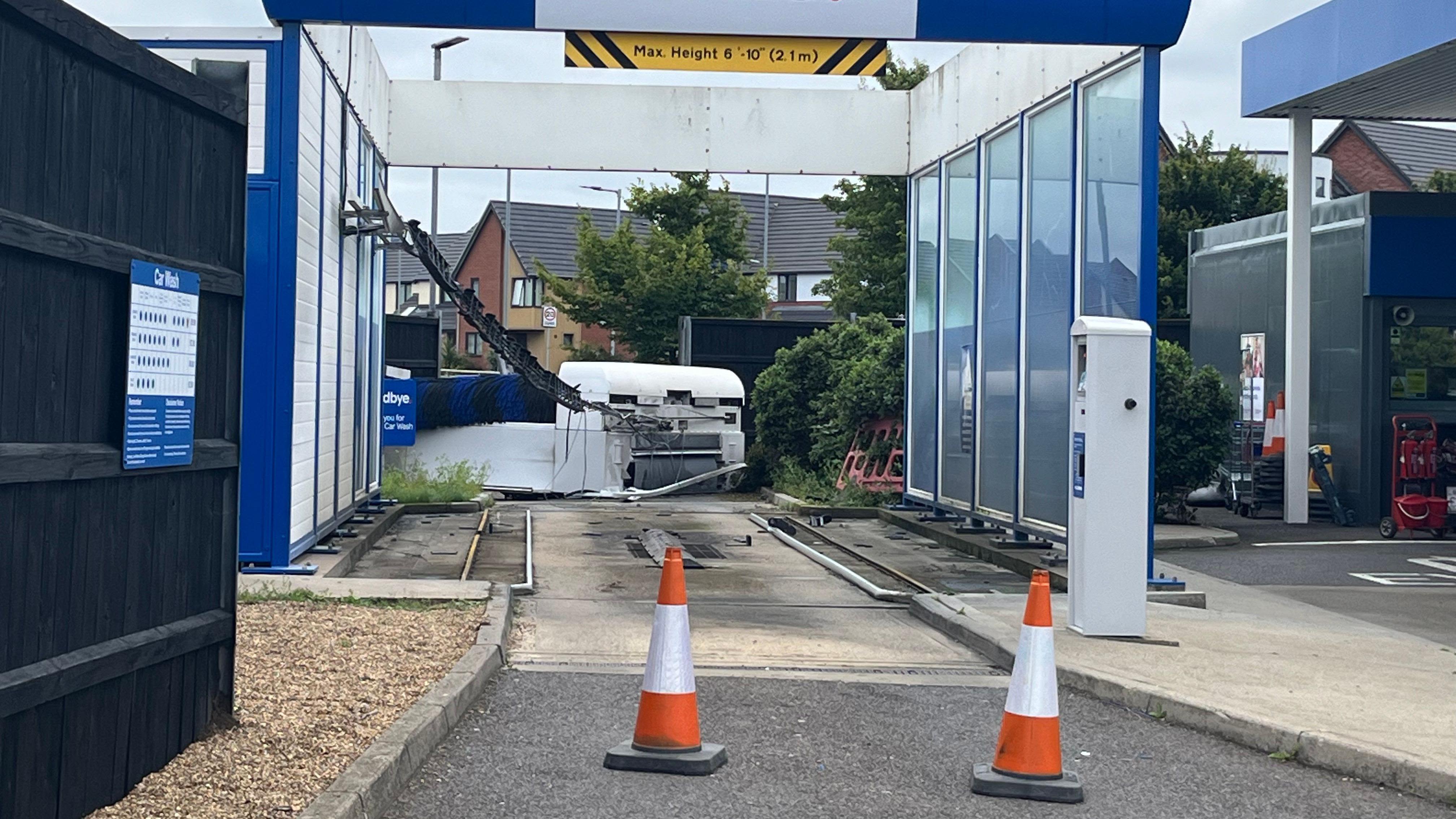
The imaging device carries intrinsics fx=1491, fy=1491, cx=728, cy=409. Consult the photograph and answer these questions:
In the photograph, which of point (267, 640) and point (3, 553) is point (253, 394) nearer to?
point (267, 640)

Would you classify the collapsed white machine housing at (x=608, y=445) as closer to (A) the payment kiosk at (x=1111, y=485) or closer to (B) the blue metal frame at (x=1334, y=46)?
(B) the blue metal frame at (x=1334, y=46)

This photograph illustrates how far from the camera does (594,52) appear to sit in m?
12.8

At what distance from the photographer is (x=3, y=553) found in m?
4.37

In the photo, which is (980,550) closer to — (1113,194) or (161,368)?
(1113,194)

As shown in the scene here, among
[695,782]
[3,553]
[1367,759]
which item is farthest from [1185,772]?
[3,553]

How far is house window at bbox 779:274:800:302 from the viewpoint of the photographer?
70.6 m

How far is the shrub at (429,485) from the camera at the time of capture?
→ 19922 mm

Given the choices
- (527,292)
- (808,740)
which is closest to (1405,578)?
(808,740)

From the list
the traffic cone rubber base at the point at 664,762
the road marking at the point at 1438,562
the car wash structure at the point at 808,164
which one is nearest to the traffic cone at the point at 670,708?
the traffic cone rubber base at the point at 664,762

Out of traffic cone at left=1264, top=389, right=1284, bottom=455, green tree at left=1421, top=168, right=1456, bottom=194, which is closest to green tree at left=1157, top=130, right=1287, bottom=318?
green tree at left=1421, top=168, right=1456, bottom=194

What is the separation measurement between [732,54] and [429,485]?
971 centimetres

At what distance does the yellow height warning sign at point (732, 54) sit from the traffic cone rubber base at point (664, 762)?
799 centimetres

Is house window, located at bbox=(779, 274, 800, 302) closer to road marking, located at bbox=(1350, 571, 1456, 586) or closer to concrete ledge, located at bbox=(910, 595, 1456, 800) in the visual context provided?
road marking, located at bbox=(1350, 571, 1456, 586)

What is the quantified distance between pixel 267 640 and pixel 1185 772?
4.82 meters
